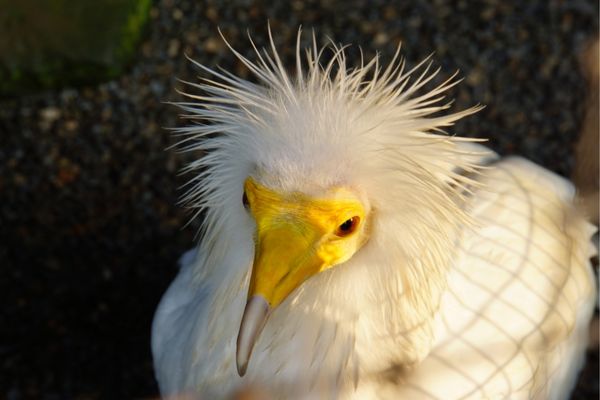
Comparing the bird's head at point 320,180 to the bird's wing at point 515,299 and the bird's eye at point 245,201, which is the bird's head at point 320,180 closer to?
the bird's eye at point 245,201

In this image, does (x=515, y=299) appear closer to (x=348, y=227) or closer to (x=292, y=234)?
(x=348, y=227)

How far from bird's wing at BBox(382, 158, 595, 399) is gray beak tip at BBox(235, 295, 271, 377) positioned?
491 mm

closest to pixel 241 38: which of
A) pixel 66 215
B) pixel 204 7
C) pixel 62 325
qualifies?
pixel 204 7

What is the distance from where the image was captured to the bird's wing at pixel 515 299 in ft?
6.44

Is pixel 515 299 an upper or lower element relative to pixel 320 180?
lower

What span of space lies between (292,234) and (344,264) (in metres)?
0.26

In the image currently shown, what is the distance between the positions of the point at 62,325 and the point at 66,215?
0.48 meters

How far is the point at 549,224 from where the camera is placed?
239 centimetres

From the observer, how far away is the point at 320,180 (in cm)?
154

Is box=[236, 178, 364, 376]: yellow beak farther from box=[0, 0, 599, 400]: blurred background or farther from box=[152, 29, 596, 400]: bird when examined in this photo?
box=[0, 0, 599, 400]: blurred background

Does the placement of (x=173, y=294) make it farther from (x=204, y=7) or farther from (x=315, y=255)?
(x=204, y=7)

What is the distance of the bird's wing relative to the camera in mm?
1963

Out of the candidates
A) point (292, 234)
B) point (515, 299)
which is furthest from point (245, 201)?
point (515, 299)

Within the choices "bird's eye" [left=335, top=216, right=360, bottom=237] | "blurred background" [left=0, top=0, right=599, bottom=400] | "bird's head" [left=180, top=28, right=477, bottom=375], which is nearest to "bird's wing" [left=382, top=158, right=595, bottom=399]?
"bird's head" [left=180, top=28, right=477, bottom=375]
